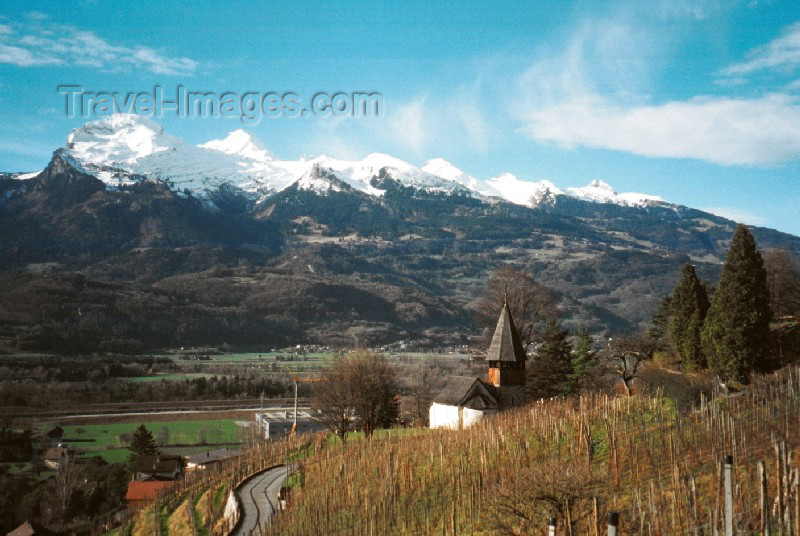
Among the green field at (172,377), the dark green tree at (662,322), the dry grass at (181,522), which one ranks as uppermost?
the dark green tree at (662,322)

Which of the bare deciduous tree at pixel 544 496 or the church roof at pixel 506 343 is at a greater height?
the church roof at pixel 506 343

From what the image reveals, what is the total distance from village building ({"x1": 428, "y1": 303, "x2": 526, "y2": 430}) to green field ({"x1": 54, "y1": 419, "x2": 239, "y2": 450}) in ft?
147

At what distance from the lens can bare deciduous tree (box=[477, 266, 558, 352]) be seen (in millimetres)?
47750

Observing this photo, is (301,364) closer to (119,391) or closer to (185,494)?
(119,391)

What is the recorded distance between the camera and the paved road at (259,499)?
24688mm

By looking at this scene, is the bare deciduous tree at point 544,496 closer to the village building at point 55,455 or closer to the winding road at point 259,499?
the winding road at point 259,499

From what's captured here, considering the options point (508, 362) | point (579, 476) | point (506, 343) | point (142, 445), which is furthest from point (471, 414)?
point (142, 445)

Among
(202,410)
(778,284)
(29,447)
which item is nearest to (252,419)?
(202,410)

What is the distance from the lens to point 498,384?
44594 millimetres

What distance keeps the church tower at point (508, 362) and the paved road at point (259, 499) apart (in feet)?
51.2

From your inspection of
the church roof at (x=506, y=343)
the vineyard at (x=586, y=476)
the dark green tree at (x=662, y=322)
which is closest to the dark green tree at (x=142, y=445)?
the church roof at (x=506, y=343)

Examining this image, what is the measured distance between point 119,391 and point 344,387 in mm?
87039

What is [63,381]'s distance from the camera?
122 metres

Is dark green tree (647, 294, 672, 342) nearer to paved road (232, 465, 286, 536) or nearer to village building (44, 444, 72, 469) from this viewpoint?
paved road (232, 465, 286, 536)
